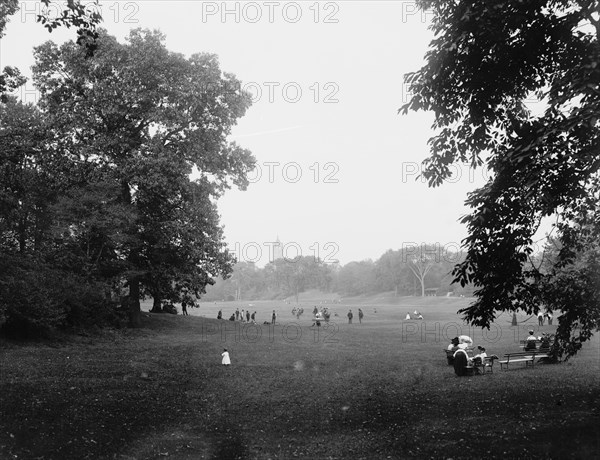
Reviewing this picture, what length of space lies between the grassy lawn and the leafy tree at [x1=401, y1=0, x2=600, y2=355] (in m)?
2.86

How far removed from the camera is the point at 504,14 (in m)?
11.5

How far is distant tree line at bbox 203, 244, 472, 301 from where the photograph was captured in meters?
123

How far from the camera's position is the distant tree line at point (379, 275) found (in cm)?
12325

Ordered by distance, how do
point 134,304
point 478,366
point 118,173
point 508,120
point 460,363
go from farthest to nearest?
point 134,304
point 118,173
point 478,366
point 460,363
point 508,120

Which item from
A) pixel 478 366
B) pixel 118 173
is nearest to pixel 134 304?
pixel 118 173

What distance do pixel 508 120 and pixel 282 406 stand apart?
10494 millimetres

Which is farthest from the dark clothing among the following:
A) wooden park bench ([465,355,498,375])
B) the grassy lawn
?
the grassy lawn

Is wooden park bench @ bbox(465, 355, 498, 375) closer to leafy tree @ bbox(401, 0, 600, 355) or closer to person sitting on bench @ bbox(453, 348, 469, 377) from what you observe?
person sitting on bench @ bbox(453, 348, 469, 377)

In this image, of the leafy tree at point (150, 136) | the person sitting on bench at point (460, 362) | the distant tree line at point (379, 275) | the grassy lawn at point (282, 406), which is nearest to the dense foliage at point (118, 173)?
the leafy tree at point (150, 136)

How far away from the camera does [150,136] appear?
108 feet

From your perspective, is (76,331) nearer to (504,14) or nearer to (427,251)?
(504,14)

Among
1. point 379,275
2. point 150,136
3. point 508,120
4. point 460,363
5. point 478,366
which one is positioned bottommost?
point 478,366

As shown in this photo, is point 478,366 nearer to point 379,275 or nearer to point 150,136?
point 150,136

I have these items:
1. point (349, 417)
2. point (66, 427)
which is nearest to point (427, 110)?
point (349, 417)
